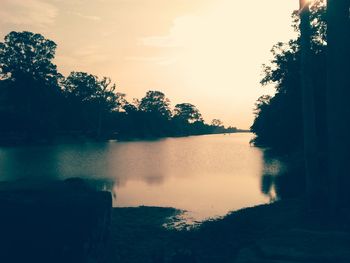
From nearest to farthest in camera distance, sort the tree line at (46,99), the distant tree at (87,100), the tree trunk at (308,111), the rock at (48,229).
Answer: the rock at (48,229)
the tree trunk at (308,111)
the tree line at (46,99)
the distant tree at (87,100)

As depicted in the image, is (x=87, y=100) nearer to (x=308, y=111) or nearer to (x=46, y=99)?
(x=46, y=99)

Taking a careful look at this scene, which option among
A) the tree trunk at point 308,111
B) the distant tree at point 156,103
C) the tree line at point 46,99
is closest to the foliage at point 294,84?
the tree trunk at point 308,111

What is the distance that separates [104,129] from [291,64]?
303 feet

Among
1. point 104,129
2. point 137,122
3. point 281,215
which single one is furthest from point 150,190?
point 137,122

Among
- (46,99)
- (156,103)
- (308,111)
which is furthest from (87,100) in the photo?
(308,111)

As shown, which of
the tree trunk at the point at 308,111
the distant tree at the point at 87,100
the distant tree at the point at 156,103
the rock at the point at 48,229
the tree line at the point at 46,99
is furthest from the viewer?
the distant tree at the point at 156,103

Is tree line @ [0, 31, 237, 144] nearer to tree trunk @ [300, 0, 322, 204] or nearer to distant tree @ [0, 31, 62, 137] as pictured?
distant tree @ [0, 31, 62, 137]

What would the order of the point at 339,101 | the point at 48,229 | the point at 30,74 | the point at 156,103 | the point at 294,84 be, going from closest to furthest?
1. the point at 48,229
2. the point at 339,101
3. the point at 294,84
4. the point at 30,74
5. the point at 156,103

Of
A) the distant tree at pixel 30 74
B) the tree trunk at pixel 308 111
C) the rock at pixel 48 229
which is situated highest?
the distant tree at pixel 30 74

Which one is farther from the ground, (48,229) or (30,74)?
(30,74)

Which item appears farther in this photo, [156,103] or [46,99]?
[156,103]

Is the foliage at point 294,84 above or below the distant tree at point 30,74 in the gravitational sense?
below

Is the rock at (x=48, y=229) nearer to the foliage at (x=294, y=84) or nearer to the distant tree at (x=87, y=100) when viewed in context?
the foliage at (x=294, y=84)

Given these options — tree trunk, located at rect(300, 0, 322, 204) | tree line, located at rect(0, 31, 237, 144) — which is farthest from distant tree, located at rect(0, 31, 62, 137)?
tree trunk, located at rect(300, 0, 322, 204)
